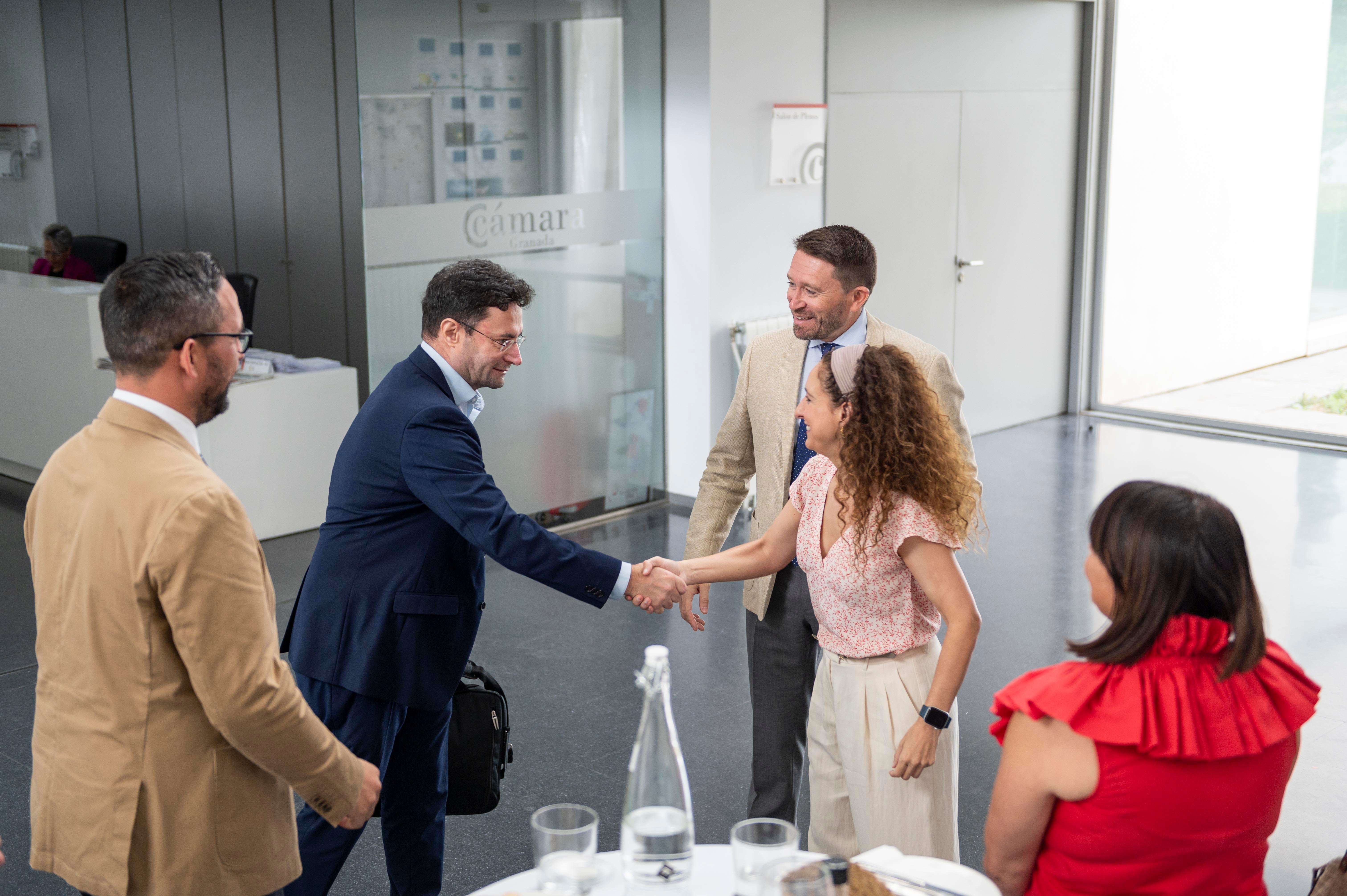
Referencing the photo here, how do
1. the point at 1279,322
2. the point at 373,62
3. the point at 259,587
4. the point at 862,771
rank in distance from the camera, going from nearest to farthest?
the point at 259,587, the point at 862,771, the point at 373,62, the point at 1279,322

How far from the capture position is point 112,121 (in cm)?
882

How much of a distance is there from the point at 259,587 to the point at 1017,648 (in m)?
3.49

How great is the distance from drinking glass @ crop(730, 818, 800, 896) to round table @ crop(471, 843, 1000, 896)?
0.11m

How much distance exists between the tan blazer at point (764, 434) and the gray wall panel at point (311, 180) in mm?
3914

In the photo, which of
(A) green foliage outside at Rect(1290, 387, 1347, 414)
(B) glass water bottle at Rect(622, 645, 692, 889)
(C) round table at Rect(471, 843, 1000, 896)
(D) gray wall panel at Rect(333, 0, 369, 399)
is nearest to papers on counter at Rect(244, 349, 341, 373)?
(D) gray wall panel at Rect(333, 0, 369, 399)

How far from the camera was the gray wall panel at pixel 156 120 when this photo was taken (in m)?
8.06

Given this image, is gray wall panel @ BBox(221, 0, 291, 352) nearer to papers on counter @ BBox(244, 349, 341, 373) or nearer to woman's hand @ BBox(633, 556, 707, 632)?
papers on counter @ BBox(244, 349, 341, 373)

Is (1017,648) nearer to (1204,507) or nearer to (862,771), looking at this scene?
(862,771)

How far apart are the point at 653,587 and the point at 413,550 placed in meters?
0.54

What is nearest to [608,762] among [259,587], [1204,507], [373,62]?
[259,587]

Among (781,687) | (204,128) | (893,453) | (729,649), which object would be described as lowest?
(729,649)

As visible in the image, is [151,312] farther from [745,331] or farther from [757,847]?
[745,331]

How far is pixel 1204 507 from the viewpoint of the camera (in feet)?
5.52

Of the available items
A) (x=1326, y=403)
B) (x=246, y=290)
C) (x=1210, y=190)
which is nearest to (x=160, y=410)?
(x=246, y=290)
